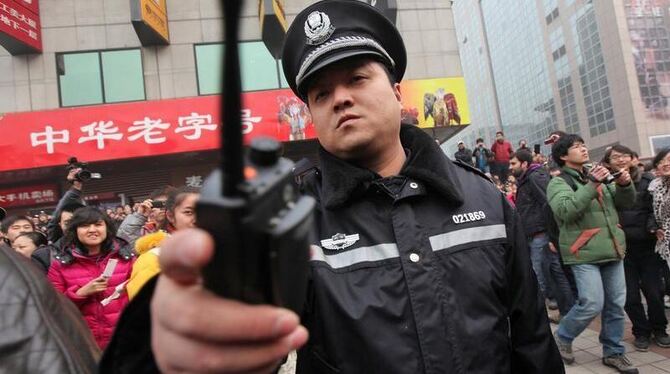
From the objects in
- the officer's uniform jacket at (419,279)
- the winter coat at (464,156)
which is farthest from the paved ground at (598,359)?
the winter coat at (464,156)

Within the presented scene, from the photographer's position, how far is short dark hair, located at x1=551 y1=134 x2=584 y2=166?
3.99 meters

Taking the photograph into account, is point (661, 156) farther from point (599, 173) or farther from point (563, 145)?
point (599, 173)

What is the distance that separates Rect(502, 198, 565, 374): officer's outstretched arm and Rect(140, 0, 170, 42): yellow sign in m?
12.6

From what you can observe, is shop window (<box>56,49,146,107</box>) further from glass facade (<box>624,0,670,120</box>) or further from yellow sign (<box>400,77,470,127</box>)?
glass facade (<box>624,0,670,120</box>)

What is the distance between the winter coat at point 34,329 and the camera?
2.33ft

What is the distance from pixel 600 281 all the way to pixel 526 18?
79.6 metres

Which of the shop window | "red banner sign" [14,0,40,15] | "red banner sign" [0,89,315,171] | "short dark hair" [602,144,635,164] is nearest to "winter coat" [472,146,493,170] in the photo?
"red banner sign" [0,89,315,171]

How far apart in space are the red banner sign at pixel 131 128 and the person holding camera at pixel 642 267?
29.2 ft

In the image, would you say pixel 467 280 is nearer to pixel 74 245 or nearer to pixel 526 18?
pixel 74 245

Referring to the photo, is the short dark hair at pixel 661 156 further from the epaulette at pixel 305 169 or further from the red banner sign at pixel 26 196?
the red banner sign at pixel 26 196

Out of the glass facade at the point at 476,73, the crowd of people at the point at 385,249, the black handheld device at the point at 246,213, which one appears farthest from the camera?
the glass facade at the point at 476,73

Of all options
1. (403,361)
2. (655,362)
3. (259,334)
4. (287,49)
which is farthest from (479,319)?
(655,362)

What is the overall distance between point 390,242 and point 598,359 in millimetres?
3770

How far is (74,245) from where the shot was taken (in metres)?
3.46
